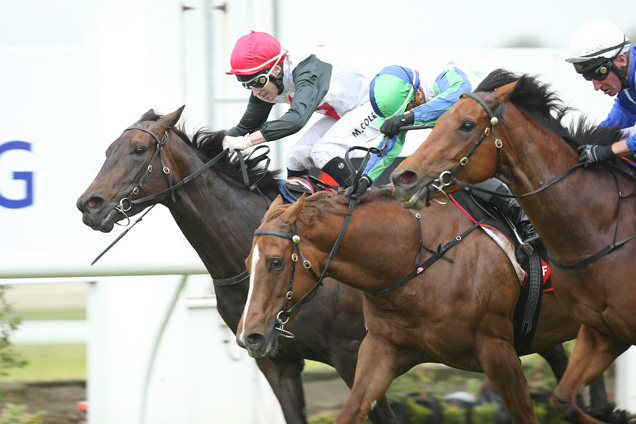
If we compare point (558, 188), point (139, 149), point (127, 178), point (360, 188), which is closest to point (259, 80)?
point (139, 149)

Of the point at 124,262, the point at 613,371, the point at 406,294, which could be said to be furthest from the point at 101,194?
the point at 613,371

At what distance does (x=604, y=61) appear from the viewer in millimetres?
3588

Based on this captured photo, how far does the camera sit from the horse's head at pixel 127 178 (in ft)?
13.7

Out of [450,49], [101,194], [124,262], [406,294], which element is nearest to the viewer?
[406,294]

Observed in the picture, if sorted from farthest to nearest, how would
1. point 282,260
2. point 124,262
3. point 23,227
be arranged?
point 23,227, point 124,262, point 282,260

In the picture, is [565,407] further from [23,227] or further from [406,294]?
[23,227]

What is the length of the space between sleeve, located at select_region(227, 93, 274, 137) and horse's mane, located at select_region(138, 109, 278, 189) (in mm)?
321

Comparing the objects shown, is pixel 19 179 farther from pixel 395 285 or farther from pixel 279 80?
pixel 395 285

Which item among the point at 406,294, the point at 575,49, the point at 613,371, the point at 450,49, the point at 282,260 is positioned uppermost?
the point at 575,49

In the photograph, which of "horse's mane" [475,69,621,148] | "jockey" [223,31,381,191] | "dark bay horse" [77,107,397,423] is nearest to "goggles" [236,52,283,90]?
"jockey" [223,31,381,191]

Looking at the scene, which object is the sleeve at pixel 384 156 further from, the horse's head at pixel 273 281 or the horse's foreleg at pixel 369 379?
the horse's foreleg at pixel 369 379

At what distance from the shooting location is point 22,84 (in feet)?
Result: 17.5

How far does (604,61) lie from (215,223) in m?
1.86

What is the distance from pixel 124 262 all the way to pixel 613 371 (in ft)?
10.5
